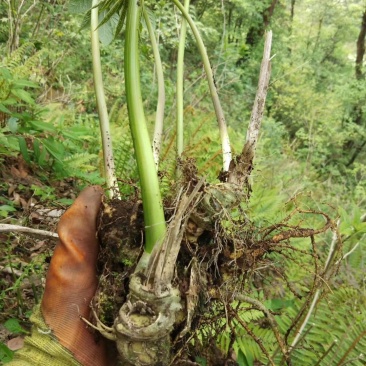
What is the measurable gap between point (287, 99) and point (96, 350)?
410 inches

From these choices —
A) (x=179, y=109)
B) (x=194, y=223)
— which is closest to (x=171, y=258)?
(x=194, y=223)

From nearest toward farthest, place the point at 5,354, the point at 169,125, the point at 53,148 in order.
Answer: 1. the point at 5,354
2. the point at 53,148
3. the point at 169,125

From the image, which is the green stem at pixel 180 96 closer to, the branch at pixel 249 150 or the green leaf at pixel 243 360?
the branch at pixel 249 150

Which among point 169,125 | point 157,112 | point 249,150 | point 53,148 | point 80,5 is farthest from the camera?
point 169,125

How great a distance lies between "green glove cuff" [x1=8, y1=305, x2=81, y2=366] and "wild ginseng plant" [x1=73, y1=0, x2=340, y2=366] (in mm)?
119

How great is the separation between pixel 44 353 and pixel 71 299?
149 millimetres

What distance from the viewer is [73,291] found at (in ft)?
3.28

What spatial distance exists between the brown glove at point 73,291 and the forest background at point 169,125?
0.71 ft

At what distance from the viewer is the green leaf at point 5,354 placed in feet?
3.41

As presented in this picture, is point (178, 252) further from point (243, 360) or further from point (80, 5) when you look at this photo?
point (80, 5)

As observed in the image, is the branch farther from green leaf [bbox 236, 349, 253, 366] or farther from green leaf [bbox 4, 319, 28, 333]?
green leaf [bbox 4, 319, 28, 333]

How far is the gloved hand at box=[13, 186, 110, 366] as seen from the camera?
97cm

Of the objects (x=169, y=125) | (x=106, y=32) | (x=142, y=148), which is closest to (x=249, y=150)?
(x=142, y=148)

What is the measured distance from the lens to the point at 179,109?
1433 mm
